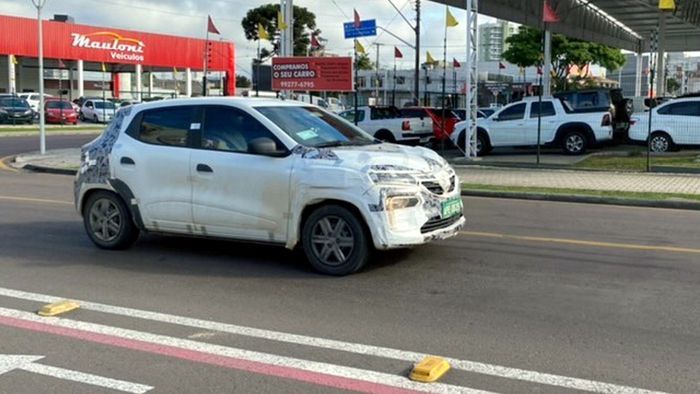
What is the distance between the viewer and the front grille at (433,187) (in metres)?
6.89

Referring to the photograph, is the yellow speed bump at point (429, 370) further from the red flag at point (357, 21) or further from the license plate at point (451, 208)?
the red flag at point (357, 21)

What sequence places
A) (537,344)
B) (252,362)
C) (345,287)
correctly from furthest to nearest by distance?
(345,287), (537,344), (252,362)

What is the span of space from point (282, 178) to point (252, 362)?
267cm

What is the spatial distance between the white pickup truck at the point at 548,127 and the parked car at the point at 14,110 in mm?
29694

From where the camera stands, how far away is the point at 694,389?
13.9 feet

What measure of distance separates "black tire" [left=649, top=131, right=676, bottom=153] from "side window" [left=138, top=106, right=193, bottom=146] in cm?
1614

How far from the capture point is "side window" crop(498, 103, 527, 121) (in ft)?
68.9

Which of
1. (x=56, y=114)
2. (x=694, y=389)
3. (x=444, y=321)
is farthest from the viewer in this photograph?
(x=56, y=114)

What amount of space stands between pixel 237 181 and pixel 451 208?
7.35 feet

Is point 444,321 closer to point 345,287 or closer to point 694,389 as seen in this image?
point 345,287

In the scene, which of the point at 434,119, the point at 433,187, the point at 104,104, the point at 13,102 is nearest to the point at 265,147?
the point at 433,187

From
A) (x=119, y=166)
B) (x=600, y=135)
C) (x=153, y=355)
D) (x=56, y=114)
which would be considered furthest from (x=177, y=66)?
(x=153, y=355)

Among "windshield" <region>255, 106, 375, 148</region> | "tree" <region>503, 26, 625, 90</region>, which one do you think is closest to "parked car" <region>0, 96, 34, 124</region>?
"windshield" <region>255, 106, 375, 148</region>

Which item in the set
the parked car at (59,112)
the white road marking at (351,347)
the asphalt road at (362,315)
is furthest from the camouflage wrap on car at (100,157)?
the parked car at (59,112)
